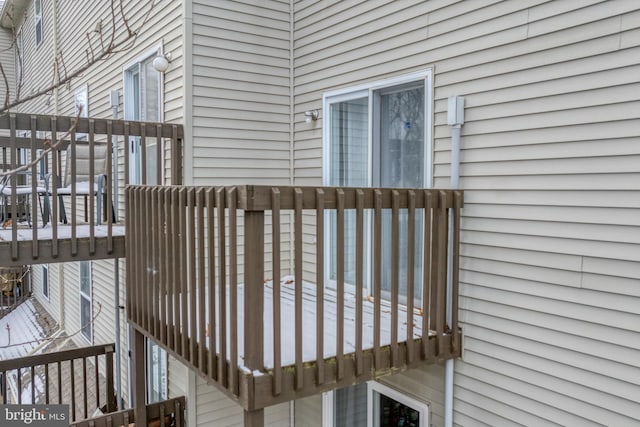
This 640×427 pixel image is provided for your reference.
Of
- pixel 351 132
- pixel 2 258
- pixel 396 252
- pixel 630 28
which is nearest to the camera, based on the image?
pixel 630 28

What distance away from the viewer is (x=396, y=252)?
295 centimetres

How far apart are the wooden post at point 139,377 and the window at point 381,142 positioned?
5.67 ft

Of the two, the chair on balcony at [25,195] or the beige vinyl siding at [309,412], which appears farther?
the beige vinyl siding at [309,412]

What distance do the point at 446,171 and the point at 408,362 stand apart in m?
1.30

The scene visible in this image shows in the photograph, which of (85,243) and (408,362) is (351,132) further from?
(85,243)

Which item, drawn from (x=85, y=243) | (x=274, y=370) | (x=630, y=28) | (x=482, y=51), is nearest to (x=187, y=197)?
(x=274, y=370)

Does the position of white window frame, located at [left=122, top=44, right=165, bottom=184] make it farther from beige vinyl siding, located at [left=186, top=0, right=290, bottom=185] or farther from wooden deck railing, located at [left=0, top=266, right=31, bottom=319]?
wooden deck railing, located at [left=0, top=266, right=31, bottom=319]

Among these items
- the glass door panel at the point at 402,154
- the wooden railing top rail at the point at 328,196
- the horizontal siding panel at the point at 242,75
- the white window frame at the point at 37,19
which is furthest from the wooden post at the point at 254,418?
the white window frame at the point at 37,19

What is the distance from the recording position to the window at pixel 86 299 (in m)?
7.86

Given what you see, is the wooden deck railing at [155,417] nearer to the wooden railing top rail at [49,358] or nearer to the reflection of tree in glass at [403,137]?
the wooden railing top rail at [49,358]

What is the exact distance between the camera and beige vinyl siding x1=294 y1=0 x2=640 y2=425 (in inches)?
97.8

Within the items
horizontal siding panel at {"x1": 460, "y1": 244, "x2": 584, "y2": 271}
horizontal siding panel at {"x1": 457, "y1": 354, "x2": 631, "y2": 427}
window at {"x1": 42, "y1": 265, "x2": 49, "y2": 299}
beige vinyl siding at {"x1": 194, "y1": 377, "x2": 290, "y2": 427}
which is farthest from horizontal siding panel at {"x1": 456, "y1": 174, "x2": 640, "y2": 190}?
window at {"x1": 42, "y1": 265, "x2": 49, "y2": 299}

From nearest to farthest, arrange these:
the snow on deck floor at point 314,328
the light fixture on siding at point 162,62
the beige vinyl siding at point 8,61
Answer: the snow on deck floor at point 314,328
the light fixture on siding at point 162,62
the beige vinyl siding at point 8,61

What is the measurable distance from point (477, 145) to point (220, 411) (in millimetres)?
3442
